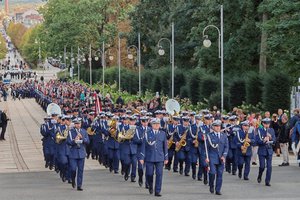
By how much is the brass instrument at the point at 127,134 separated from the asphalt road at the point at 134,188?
1170 millimetres

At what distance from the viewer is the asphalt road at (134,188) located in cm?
2272

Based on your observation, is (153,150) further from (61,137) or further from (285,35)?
(285,35)

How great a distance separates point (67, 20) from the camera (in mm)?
117938

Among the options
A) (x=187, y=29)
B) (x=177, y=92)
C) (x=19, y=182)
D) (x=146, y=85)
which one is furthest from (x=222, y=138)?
(x=187, y=29)

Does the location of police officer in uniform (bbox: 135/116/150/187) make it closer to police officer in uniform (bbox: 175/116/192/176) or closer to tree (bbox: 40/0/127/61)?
police officer in uniform (bbox: 175/116/192/176)

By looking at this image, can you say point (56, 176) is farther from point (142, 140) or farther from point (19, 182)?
point (142, 140)

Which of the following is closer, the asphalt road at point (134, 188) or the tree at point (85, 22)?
the asphalt road at point (134, 188)

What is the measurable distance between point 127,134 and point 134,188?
226 cm

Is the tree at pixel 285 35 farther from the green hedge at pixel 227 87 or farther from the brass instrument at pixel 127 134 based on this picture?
the brass instrument at pixel 127 134

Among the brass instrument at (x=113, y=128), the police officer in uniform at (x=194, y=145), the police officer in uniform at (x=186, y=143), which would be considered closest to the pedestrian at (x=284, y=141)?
the police officer in uniform at (x=186, y=143)

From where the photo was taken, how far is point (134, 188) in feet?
80.6

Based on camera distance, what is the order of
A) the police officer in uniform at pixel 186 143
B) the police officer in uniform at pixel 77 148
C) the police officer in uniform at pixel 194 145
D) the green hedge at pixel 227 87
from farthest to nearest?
1. the green hedge at pixel 227 87
2. the police officer in uniform at pixel 186 143
3. the police officer in uniform at pixel 194 145
4. the police officer in uniform at pixel 77 148

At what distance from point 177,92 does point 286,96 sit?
19122 mm

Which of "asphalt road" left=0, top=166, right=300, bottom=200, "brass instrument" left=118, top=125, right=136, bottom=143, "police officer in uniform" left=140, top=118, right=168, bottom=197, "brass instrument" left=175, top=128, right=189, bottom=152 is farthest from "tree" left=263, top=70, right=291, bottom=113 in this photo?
"police officer in uniform" left=140, top=118, right=168, bottom=197
